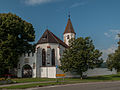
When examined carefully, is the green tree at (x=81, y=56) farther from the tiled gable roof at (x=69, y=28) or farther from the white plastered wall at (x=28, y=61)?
the tiled gable roof at (x=69, y=28)

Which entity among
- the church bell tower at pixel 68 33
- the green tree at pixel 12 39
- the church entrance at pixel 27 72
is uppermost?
the church bell tower at pixel 68 33

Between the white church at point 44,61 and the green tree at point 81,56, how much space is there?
167 inches

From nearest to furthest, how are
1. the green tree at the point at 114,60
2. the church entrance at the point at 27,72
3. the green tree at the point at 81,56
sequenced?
the green tree at the point at 81,56, the church entrance at the point at 27,72, the green tree at the point at 114,60

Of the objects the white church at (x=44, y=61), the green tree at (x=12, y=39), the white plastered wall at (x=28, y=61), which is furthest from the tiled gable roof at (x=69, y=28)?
the white plastered wall at (x=28, y=61)

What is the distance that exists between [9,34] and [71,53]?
13638mm

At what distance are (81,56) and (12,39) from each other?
1458 cm

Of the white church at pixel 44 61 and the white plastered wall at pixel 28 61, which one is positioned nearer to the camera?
the white church at pixel 44 61

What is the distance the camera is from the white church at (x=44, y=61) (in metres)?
36.5

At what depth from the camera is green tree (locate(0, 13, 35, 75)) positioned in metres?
30.3

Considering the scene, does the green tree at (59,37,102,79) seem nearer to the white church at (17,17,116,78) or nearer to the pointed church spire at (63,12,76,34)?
the white church at (17,17,116,78)

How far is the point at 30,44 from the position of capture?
36250mm

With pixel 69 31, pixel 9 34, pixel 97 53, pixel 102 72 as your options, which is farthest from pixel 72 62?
pixel 69 31

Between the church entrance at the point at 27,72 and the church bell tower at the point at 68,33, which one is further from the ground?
the church bell tower at the point at 68,33

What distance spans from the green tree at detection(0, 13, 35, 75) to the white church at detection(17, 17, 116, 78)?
3.14 m
